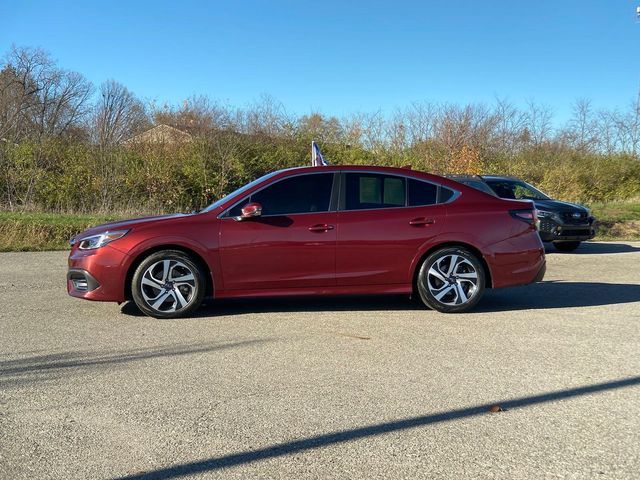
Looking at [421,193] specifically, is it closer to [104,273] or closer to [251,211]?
[251,211]

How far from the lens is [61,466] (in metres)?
3.00

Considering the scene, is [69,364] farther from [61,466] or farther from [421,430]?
[421,430]

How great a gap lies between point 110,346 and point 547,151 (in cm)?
2782

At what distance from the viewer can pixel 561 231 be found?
12.8 metres

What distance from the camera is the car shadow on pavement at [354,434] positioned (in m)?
2.98

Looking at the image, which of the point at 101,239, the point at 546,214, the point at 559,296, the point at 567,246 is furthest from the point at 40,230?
the point at 567,246

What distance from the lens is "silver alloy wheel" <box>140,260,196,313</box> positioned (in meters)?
6.16

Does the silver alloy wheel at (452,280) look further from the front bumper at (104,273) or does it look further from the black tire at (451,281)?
the front bumper at (104,273)

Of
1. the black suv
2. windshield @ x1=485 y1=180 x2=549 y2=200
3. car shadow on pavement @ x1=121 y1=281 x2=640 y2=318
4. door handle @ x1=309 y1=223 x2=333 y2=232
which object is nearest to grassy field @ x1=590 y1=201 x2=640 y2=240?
windshield @ x1=485 y1=180 x2=549 y2=200

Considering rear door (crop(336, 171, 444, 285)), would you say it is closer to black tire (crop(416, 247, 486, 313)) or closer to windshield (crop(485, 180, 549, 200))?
black tire (crop(416, 247, 486, 313))

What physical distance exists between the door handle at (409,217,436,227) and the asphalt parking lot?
1034 mm

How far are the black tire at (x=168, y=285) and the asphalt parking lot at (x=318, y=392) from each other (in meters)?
0.16

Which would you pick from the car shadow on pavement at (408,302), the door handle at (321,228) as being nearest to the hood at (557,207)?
the car shadow on pavement at (408,302)

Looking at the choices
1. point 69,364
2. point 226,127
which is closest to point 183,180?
point 226,127
